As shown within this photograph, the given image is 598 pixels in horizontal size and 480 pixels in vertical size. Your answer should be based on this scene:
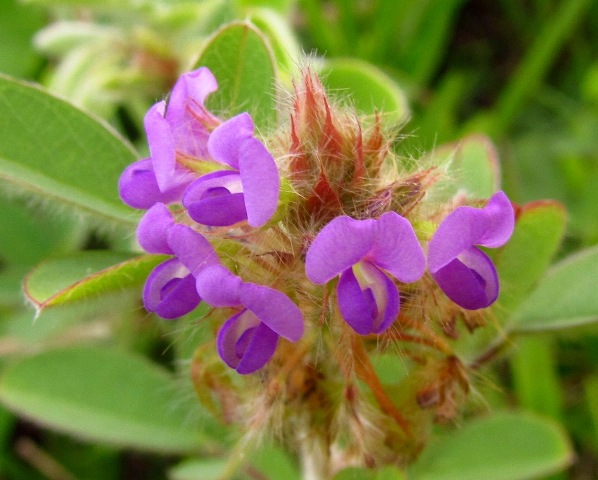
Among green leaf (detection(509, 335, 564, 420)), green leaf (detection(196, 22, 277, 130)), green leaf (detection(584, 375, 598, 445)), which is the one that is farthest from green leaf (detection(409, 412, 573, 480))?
green leaf (detection(196, 22, 277, 130))

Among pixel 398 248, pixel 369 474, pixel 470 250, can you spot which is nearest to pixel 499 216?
pixel 470 250

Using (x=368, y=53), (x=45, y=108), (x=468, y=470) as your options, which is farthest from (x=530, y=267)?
(x=368, y=53)

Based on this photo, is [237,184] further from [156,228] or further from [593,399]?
[593,399]

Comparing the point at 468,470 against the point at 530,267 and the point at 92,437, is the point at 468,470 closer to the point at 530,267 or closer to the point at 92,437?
the point at 530,267

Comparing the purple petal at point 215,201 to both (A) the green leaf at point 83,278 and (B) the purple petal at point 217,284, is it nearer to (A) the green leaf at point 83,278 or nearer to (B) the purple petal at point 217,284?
(B) the purple petal at point 217,284

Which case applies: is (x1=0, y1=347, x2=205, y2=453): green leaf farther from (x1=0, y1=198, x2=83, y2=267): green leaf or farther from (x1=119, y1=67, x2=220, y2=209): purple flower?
(x1=119, y1=67, x2=220, y2=209): purple flower

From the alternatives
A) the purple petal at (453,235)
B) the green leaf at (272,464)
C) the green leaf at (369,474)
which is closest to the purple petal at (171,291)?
the purple petal at (453,235)
